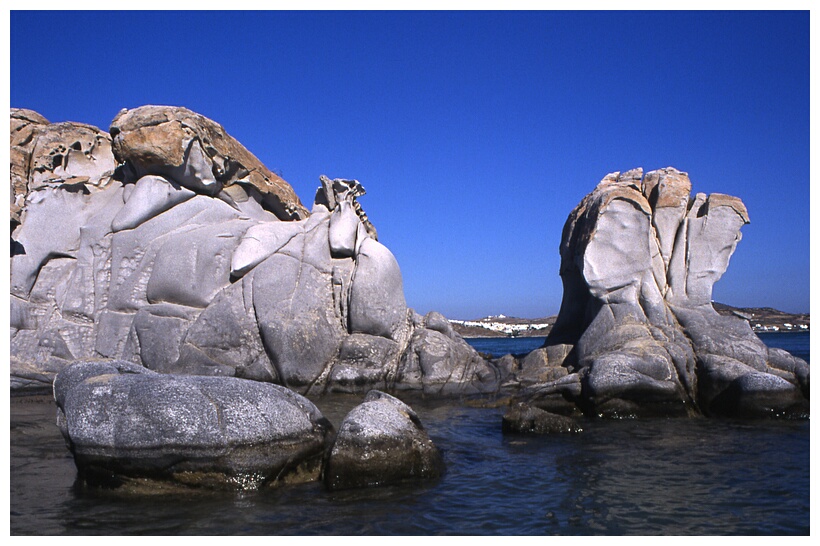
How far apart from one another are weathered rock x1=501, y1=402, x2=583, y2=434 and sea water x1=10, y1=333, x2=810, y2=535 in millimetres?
734

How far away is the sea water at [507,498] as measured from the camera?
7.31 m

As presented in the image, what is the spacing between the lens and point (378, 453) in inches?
348

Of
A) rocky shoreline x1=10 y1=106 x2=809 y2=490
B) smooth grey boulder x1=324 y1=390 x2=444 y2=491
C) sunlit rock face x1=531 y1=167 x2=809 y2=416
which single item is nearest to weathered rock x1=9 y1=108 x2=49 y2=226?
rocky shoreline x1=10 y1=106 x2=809 y2=490

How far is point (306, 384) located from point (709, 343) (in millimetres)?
9329

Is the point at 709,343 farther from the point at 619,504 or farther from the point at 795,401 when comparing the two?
the point at 619,504

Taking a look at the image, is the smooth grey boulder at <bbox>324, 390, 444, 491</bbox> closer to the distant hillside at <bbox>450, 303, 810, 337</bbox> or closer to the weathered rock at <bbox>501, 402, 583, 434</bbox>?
the weathered rock at <bbox>501, 402, 583, 434</bbox>

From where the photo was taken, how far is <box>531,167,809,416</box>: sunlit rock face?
14.6m

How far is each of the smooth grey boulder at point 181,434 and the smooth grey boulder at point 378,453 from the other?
0.50 meters

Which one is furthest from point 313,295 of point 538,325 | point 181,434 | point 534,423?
point 538,325

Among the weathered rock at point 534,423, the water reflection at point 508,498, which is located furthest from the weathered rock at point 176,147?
the weathered rock at point 534,423

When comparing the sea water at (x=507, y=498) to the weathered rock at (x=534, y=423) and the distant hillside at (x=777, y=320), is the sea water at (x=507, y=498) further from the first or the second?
the distant hillside at (x=777, y=320)

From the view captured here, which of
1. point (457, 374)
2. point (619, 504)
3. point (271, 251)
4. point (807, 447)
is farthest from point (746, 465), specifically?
point (271, 251)

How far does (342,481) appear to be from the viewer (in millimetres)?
8633

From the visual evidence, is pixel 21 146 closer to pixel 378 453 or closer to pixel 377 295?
pixel 377 295
